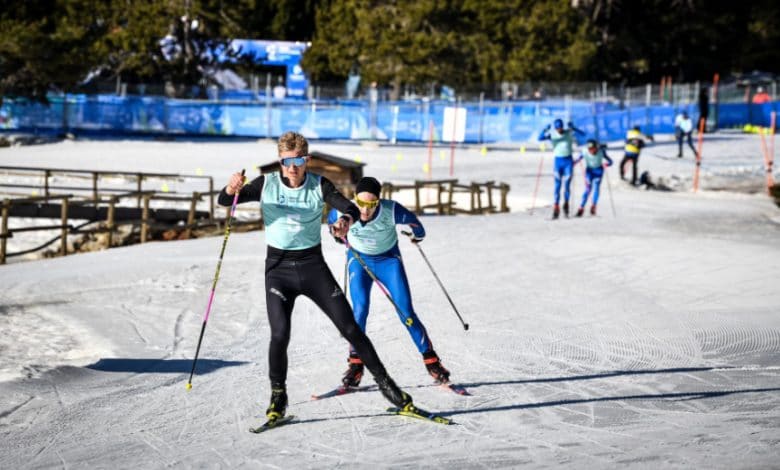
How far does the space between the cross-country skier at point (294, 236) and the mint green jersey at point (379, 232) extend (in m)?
1.00

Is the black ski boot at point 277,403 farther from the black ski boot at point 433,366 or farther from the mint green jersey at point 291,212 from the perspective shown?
the black ski boot at point 433,366

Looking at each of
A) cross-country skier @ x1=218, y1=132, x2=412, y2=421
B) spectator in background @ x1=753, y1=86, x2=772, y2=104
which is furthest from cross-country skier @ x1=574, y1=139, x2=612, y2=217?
spectator in background @ x1=753, y1=86, x2=772, y2=104

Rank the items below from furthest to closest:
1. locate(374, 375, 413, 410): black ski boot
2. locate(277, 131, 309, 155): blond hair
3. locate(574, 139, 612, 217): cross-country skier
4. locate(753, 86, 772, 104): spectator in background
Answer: locate(753, 86, 772, 104): spectator in background → locate(574, 139, 612, 217): cross-country skier → locate(374, 375, 413, 410): black ski boot → locate(277, 131, 309, 155): blond hair

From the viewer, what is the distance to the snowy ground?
7.79 meters

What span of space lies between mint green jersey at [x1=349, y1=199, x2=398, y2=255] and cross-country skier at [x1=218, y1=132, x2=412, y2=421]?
1.00 metres

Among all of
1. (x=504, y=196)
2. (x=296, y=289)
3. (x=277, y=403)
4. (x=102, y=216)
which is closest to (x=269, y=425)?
(x=277, y=403)

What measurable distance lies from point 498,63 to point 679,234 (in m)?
38.5

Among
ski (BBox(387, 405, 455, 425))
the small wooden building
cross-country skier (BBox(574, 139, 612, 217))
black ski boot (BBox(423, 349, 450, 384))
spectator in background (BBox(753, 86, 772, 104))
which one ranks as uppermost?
spectator in background (BBox(753, 86, 772, 104))

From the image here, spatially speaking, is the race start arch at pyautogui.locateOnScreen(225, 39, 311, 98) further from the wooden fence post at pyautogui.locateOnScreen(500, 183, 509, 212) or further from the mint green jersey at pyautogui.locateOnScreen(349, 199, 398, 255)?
the mint green jersey at pyautogui.locateOnScreen(349, 199, 398, 255)

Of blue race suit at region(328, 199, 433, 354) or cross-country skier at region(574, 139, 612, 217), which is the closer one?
blue race suit at region(328, 199, 433, 354)

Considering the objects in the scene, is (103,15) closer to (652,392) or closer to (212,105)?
(212,105)

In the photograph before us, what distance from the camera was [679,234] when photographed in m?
20.5

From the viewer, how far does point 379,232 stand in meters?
9.09

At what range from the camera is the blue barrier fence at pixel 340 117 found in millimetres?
45438
